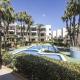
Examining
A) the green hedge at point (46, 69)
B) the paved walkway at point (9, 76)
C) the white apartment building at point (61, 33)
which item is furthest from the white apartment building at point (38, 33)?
the green hedge at point (46, 69)

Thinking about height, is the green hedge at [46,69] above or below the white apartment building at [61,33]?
below

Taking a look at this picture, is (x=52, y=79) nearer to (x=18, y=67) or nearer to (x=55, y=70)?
(x=55, y=70)

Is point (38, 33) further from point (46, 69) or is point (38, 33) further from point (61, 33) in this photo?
point (46, 69)

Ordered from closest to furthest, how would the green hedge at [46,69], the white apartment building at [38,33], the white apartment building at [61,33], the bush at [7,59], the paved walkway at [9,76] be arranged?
the green hedge at [46,69] < the paved walkway at [9,76] < the bush at [7,59] < the white apartment building at [38,33] < the white apartment building at [61,33]

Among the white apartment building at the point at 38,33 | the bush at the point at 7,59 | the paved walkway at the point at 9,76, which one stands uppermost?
the white apartment building at the point at 38,33

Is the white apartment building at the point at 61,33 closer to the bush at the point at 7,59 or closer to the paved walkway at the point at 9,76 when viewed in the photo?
the bush at the point at 7,59

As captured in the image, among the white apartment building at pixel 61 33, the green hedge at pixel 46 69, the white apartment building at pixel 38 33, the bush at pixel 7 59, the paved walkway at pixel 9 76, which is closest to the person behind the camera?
the green hedge at pixel 46 69

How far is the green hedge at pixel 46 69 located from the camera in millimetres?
8570

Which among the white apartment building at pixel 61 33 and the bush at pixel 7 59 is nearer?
the bush at pixel 7 59

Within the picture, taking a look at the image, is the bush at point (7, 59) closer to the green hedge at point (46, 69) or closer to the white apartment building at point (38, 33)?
the green hedge at point (46, 69)

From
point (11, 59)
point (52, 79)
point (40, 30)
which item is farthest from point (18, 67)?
point (40, 30)

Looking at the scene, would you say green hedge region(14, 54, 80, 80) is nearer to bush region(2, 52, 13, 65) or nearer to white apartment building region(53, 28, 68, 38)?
bush region(2, 52, 13, 65)

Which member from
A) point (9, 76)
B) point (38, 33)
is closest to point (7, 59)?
point (9, 76)

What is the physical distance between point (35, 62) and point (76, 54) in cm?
1580
